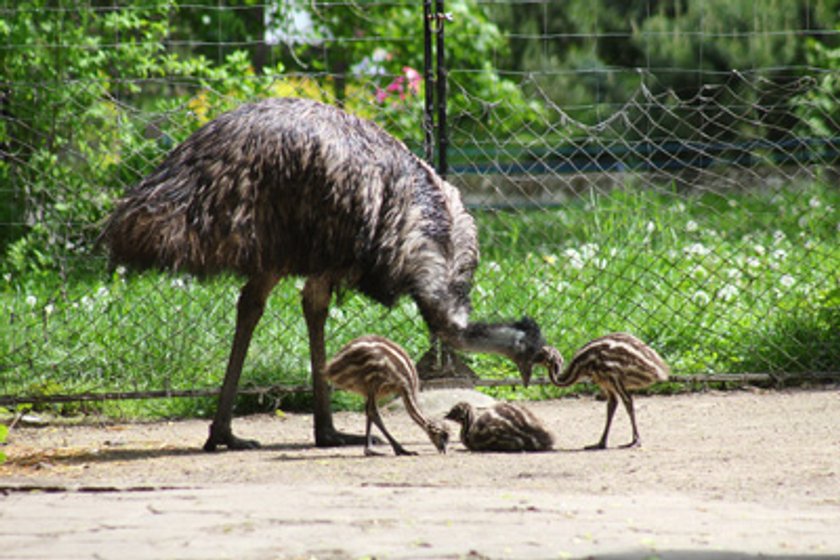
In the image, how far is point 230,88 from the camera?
1005cm

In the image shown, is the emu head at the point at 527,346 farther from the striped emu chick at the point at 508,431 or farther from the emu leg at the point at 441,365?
the emu leg at the point at 441,365

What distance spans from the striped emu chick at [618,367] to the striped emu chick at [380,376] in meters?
0.67

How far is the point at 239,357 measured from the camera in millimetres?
6605

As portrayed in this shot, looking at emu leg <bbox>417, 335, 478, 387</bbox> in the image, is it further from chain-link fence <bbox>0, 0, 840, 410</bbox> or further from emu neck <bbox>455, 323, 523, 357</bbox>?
emu neck <bbox>455, 323, 523, 357</bbox>

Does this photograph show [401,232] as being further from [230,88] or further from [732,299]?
[230,88]

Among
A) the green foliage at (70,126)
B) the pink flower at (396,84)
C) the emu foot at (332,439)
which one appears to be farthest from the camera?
the pink flower at (396,84)

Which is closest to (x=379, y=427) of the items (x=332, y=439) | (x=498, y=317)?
(x=332, y=439)

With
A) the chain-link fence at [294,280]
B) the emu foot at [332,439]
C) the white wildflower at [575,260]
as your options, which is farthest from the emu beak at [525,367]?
the white wildflower at [575,260]

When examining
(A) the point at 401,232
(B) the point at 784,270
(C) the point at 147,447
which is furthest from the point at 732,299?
(C) the point at 147,447

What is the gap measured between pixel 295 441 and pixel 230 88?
3829mm

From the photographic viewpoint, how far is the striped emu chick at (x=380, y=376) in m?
6.16

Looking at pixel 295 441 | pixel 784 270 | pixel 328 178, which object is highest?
→ pixel 328 178

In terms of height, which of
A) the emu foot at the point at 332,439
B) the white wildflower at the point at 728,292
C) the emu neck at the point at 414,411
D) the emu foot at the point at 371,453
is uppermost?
the white wildflower at the point at 728,292

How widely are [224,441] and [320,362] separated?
0.59 m
